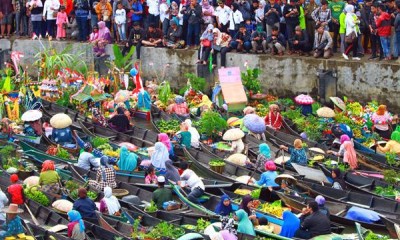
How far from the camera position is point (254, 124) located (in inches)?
1307

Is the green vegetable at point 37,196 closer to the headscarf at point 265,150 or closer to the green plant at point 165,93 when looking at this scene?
the headscarf at point 265,150

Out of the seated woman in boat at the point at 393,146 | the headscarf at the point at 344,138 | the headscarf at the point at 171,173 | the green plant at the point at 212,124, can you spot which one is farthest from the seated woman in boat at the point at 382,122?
the headscarf at the point at 171,173

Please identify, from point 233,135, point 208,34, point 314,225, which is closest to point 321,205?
point 314,225

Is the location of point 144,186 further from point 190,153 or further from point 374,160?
point 374,160

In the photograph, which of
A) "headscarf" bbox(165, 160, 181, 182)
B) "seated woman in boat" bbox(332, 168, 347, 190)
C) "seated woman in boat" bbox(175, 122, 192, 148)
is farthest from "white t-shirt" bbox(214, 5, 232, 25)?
"seated woman in boat" bbox(332, 168, 347, 190)

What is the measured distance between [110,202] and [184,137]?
5824mm

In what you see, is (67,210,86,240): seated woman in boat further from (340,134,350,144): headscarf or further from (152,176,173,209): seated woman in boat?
(340,134,350,144): headscarf

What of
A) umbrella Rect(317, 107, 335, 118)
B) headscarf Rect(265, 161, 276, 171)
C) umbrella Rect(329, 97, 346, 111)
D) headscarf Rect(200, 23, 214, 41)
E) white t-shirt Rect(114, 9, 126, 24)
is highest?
white t-shirt Rect(114, 9, 126, 24)

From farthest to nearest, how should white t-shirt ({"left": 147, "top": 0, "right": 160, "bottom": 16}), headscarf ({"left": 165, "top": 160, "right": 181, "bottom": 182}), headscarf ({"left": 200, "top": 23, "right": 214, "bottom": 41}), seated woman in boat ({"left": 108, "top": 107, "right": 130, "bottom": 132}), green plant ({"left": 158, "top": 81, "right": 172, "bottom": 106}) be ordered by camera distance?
white t-shirt ({"left": 147, "top": 0, "right": 160, "bottom": 16}) < headscarf ({"left": 200, "top": 23, "right": 214, "bottom": 41}) < green plant ({"left": 158, "top": 81, "right": 172, "bottom": 106}) < seated woman in boat ({"left": 108, "top": 107, "right": 130, "bottom": 132}) < headscarf ({"left": 165, "top": 160, "right": 181, "bottom": 182})

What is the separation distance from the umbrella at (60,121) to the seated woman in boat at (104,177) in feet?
14.5

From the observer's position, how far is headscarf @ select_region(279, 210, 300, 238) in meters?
25.7

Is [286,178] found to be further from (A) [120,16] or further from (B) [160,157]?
(A) [120,16]

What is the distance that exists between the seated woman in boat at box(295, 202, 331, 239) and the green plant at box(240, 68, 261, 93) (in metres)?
11.9

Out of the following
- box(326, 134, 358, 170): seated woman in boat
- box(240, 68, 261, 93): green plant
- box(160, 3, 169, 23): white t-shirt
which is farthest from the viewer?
box(160, 3, 169, 23): white t-shirt
